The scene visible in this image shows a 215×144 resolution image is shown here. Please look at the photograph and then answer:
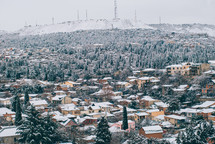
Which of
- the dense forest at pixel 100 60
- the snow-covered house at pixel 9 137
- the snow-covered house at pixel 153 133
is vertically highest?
the dense forest at pixel 100 60

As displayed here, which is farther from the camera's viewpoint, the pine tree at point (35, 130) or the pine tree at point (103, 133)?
the pine tree at point (103, 133)

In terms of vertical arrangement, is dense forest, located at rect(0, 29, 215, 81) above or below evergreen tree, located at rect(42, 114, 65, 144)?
above

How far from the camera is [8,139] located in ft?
88.3

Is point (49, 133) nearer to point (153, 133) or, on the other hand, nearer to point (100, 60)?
point (153, 133)

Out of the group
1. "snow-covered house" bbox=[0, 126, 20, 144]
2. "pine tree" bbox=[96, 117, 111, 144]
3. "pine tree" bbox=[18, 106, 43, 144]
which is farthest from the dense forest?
"pine tree" bbox=[18, 106, 43, 144]

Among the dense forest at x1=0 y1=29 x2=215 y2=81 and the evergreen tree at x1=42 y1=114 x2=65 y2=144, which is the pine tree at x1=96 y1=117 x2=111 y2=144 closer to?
the evergreen tree at x1=42 y1=114 x2=65 y2=144

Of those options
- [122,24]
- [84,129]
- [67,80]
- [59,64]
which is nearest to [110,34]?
[122,24]

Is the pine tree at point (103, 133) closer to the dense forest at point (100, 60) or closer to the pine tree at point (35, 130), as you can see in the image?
the pine tree at point (35, 130)

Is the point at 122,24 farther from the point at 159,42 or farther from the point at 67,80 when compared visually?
the point at 67,80

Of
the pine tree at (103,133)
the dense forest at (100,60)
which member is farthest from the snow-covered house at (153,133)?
the dense forest at (100,60)

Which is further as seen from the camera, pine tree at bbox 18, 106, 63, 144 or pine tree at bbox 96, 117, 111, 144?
pine tree at bbox 96, 117, 111, 144

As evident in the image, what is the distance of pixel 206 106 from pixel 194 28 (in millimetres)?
138474

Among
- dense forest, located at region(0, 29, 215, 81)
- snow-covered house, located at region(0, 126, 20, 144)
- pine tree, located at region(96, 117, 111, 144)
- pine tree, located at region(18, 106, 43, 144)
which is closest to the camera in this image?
pine tree, located at region(18, 106, 43, 144)

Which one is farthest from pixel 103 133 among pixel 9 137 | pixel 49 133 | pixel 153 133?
pixel 9 137
